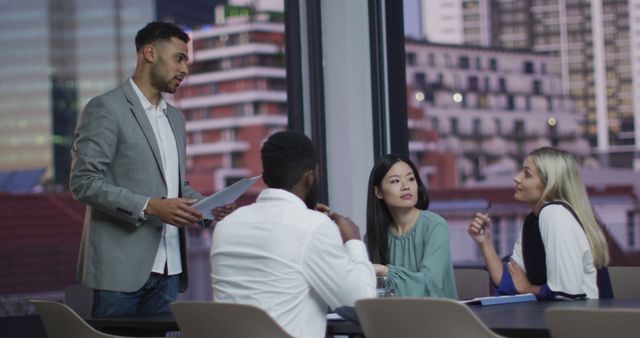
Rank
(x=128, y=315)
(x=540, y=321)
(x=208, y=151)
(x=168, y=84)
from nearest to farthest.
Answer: (x=540, y=321) → (x=128, y=315) → (x=168, y=84) → (x=208, y=151)

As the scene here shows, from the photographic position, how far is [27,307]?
5.91 metres

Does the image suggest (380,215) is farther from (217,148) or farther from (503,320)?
(217,148)

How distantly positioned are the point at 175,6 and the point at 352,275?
3815 mm

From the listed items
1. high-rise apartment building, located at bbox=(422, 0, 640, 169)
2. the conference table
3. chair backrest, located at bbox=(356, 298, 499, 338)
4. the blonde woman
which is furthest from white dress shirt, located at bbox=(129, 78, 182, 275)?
high-rise apartment building, located at bbox=(422, 0, 640, 169)

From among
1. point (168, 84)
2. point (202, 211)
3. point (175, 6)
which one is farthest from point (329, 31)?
point (202, 211)

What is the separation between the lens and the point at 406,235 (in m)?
4.05

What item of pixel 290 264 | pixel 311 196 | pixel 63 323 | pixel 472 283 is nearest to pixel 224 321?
pixel 290 264

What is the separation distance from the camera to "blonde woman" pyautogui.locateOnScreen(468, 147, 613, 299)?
3.60 metres

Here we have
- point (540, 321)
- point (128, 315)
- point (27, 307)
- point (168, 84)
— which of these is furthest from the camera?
point (27, 307)

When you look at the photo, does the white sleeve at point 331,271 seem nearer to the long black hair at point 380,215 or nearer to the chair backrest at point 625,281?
the long black hair at point 380,215

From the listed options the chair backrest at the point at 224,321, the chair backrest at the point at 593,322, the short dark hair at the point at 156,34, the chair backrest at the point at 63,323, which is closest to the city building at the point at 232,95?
the short dark hair at the point at 156,34

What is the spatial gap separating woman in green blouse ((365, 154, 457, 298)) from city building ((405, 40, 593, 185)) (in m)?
1.86

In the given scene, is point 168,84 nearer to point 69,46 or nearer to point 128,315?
point 128,315

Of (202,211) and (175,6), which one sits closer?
(202,211)
